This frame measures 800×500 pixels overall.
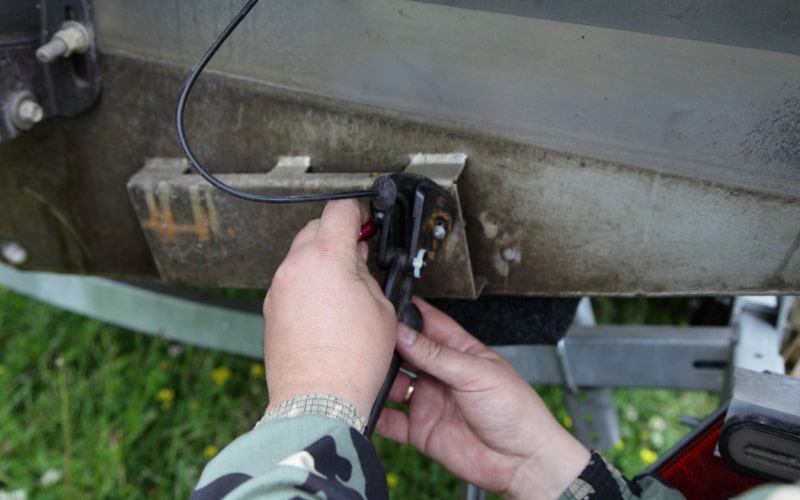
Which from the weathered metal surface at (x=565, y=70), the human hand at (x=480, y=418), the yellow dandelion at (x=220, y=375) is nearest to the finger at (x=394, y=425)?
the human hand at (x=480, y=418)

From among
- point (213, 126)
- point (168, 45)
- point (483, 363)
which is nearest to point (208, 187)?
point (213, 126)

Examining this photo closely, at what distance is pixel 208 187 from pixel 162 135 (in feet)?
0.47

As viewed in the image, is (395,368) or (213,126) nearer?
(395,368)

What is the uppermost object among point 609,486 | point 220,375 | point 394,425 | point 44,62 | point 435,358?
point 44,62

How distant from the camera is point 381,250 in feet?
3.25

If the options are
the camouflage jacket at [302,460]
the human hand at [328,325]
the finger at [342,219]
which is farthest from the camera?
the finger at [342,219]

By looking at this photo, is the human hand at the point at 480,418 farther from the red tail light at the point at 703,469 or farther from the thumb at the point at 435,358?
the red tail light at the point at 703,469

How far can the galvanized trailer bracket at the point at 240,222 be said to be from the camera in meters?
1.04

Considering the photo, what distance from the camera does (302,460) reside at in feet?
2.39

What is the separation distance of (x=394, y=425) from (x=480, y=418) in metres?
0.20

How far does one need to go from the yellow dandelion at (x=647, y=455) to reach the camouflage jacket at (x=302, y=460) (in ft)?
4.34

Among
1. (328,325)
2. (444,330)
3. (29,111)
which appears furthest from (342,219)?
(29,111)

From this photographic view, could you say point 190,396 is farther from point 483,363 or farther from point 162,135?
point 483,363

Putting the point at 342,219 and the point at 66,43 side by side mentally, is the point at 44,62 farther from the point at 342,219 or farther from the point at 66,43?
the point at 342,219
